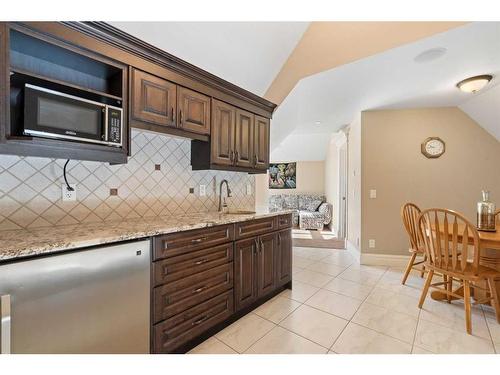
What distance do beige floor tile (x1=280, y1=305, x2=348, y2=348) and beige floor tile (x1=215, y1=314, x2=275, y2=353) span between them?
7.3 inches

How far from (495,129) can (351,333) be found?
3520 millimetres

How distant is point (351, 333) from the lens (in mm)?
1946

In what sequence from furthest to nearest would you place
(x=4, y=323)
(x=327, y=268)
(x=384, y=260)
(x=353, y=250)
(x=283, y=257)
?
(x=353, y=250) → (x=384, y=260) → (x=327, y=268) → (x=283, y=257) → (x=4, y=323)

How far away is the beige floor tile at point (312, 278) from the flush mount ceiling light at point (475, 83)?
279cm

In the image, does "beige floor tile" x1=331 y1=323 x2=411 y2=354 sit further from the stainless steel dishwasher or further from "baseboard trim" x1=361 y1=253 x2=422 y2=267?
"baseboard trim" x1=361 y1=253 x2=422 y2=267

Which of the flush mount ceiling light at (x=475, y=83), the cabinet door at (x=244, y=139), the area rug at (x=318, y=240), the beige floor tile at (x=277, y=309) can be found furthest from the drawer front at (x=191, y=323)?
the flush mount ceiling light at (x=475, y=83)

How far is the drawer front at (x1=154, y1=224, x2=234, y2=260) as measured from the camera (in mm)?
1514

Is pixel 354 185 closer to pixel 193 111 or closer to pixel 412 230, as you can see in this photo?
pixel 412 230

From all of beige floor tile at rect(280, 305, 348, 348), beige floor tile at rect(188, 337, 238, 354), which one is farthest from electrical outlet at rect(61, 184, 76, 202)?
beige floor tile at rect(280, 305, 348, 348)

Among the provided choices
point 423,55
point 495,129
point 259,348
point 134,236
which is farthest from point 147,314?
point 495,129

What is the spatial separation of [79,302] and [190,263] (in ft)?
2.14

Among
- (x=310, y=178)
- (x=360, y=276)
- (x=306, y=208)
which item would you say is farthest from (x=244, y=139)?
(x=310, y=178)

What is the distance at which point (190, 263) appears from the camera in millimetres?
1683
